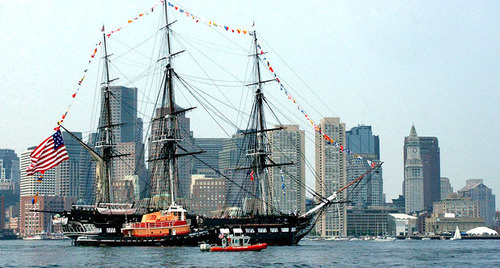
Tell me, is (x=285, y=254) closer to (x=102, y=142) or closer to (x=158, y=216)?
(x=158, y=216)

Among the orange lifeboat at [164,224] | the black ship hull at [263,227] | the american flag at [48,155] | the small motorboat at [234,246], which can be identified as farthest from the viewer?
the black ship hull at [263,227]

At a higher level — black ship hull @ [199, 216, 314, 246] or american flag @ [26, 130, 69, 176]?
american flag @ [26, 130, 69, 176]

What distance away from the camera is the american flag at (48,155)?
371 feet

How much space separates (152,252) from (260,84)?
3733 centimetres

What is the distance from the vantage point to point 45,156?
114688mm

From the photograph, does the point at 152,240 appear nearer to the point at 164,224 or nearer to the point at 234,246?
the point at 164,224

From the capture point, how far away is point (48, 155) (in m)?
115

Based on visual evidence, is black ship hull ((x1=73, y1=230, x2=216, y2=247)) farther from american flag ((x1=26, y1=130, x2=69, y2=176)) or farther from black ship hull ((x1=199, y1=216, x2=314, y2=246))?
american flag ((x1=26, y1=130, x2=69, y2=176))

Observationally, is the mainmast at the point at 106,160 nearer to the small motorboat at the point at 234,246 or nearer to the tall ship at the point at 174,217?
the tall ship at the point at 174,217

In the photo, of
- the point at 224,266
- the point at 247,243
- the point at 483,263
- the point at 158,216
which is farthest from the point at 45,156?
the point at 483,263

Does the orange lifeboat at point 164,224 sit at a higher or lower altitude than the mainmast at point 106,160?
lower

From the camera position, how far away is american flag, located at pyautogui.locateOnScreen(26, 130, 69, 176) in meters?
113

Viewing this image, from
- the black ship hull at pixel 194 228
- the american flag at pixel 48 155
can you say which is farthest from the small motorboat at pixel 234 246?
the american flag at pixel 48 155

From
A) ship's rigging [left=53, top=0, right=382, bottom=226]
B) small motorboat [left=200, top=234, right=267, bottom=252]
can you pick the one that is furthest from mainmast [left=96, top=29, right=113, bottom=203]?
small motorboat [left=200, top=234, right=267, bottom=252]
